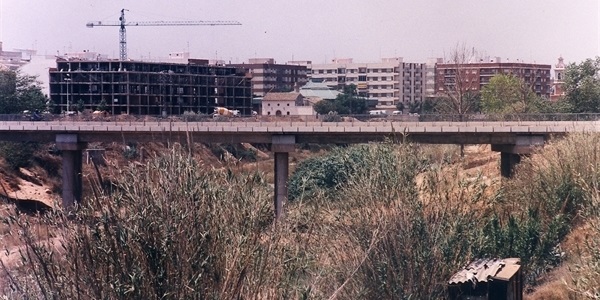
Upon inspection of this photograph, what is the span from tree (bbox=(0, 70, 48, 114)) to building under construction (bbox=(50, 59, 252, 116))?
4.37m

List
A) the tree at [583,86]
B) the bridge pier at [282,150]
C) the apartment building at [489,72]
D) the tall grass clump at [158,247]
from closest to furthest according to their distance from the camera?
1. the tall grass clump at [158,247]
2. the bridge pier at [282,150]
3. the tree at [583,86]
4. the apartment building at [489,72]

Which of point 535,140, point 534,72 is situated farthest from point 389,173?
point 534,72

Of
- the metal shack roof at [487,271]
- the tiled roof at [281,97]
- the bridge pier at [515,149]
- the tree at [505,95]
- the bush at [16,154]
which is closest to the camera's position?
the metal shack roof at [487,271]

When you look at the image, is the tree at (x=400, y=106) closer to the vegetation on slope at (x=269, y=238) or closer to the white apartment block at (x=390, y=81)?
the white apartment block at (x=390, y=81)

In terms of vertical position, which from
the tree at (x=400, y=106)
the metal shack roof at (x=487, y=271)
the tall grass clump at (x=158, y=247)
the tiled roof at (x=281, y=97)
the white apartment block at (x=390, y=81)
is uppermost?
the white apartment block at (x=390, y=81)

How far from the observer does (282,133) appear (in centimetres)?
4956

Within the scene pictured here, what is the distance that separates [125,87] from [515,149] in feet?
171

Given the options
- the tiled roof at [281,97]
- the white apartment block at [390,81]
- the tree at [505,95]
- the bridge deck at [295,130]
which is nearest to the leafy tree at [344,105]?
the tiled roof at [281,97]

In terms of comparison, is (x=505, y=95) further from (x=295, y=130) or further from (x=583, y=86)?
(x=295, y=130)

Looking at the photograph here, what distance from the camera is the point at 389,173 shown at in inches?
897

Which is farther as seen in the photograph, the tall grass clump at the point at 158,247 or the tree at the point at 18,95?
the tree at the point at 18,95

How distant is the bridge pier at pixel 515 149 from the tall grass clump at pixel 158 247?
3301 cm

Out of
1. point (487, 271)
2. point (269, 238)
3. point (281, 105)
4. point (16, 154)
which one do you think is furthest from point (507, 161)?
point (281, 105)

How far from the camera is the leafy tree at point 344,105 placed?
11194 centimetres
